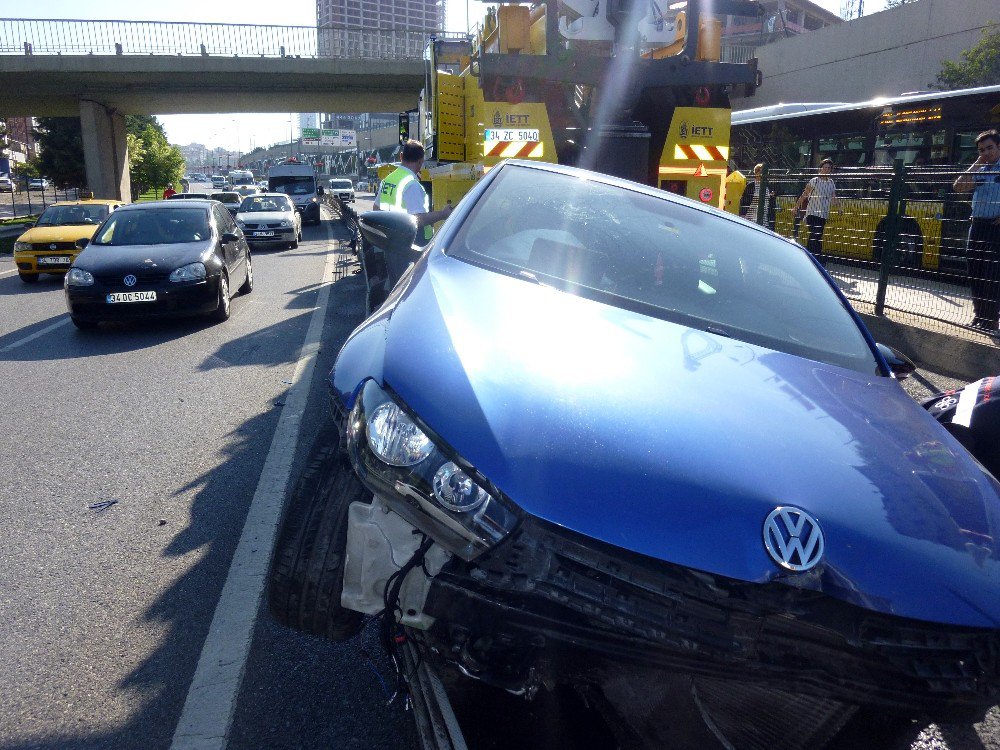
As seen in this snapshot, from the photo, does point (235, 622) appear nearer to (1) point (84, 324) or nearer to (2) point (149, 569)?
(2) point (149, 569)

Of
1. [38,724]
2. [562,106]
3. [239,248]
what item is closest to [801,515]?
[38,724]

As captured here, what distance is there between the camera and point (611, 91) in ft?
29.9

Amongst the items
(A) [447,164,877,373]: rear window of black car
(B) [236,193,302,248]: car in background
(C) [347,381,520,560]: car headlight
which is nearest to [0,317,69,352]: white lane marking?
(A) [447,164,877,373]: rear window of black car

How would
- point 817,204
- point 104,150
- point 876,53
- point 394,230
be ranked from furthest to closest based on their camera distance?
point 104,150 → point 876,53 → point 817,204 → point 394,230

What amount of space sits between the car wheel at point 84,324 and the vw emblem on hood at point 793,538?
874 cm

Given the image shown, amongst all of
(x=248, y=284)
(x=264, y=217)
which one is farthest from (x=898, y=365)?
(x=264, y=217)

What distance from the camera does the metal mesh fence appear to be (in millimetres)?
7520

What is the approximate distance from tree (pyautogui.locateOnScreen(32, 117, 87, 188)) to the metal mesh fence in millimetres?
48569

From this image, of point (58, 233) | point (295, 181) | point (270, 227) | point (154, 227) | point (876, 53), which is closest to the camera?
point (154, 227)

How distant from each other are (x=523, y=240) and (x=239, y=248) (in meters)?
8.95

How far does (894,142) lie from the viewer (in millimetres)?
12945

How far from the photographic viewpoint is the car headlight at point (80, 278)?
28.8ft

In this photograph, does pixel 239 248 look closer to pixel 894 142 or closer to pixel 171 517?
pixel 171 517

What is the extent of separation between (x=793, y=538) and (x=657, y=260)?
64.7 inches
